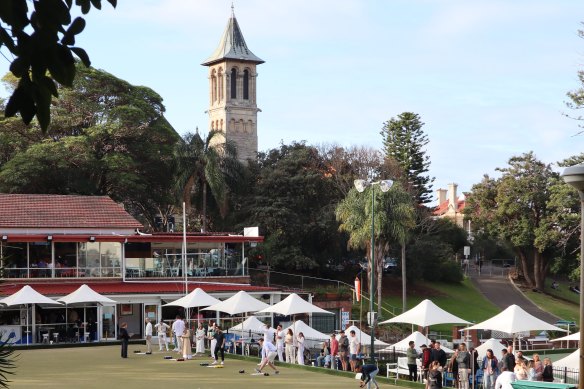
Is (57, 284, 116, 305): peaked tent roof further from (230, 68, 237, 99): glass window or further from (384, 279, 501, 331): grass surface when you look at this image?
(230, 68, 237, 99): glass window

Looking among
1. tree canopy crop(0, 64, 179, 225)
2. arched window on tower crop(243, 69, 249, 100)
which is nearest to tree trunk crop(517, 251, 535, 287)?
tree canopy crop(0, 64, 179, 225)

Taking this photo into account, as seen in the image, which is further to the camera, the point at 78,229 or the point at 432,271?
the point at 432,271

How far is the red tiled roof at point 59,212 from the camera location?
47688 millimetres

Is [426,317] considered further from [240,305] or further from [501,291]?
[501,291]

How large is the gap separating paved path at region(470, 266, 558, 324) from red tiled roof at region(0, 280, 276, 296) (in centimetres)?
2200

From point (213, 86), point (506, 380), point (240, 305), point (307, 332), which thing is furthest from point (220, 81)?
point (506, 380)

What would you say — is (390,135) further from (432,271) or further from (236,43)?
(236,43)

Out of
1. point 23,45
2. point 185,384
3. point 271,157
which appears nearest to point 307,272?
point 271,157

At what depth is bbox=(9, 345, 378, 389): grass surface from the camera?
26375mm

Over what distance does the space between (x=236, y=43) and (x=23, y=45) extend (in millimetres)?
93738

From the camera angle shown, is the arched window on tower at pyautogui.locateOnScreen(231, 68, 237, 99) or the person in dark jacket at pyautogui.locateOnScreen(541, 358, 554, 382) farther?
the arched window on tower at pyautogui.locateOnScreen(231, 68, 237, 99)

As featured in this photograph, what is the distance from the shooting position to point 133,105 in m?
63.1

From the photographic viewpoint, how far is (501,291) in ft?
237

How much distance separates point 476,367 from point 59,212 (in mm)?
27269
